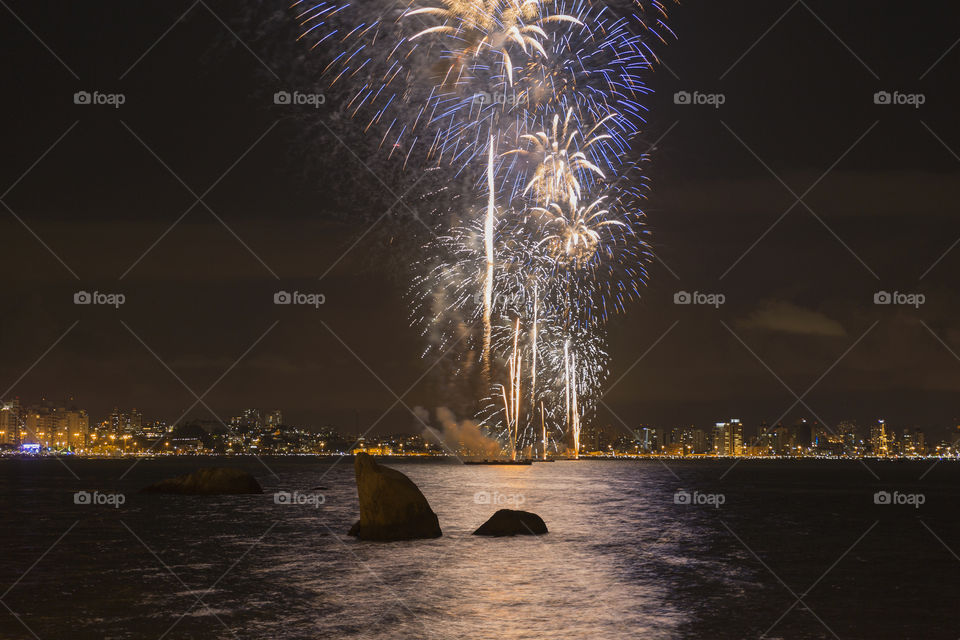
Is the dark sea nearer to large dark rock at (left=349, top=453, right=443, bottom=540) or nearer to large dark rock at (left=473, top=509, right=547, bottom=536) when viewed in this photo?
large dark rock at (left=349, top=453, right=443, bottom=540)

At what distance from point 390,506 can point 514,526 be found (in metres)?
8.84

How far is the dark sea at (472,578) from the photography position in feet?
80.0

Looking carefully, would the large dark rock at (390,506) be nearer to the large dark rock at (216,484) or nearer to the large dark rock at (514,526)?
the large dark rock at (514,526)

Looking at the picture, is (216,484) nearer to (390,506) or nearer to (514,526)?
(514,526)

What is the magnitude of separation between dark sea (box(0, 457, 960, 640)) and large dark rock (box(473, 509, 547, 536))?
0.87 metres

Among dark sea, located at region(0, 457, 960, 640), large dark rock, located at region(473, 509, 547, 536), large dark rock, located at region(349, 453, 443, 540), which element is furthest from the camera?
large dark rock, located at region(473, 509, 547, 536)

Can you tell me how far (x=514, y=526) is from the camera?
156 ft

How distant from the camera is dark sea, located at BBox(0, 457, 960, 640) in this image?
24.4 meters

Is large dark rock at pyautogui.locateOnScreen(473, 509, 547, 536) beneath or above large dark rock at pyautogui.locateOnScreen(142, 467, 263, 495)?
above

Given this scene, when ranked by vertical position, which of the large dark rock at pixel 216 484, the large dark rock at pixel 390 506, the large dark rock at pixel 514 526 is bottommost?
the large dark rock at pixel 216 484

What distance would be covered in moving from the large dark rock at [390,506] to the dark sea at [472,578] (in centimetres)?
73

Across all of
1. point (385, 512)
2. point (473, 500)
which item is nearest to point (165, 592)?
point (385, 512)

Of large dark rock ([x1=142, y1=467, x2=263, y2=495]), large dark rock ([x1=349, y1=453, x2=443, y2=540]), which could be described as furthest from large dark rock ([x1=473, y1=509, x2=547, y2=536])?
large dark rock ([x1=142, y1=467, x2=263, y2=495])

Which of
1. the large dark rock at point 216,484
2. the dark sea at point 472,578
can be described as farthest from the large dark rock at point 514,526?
the large dark rock at point 216,484
